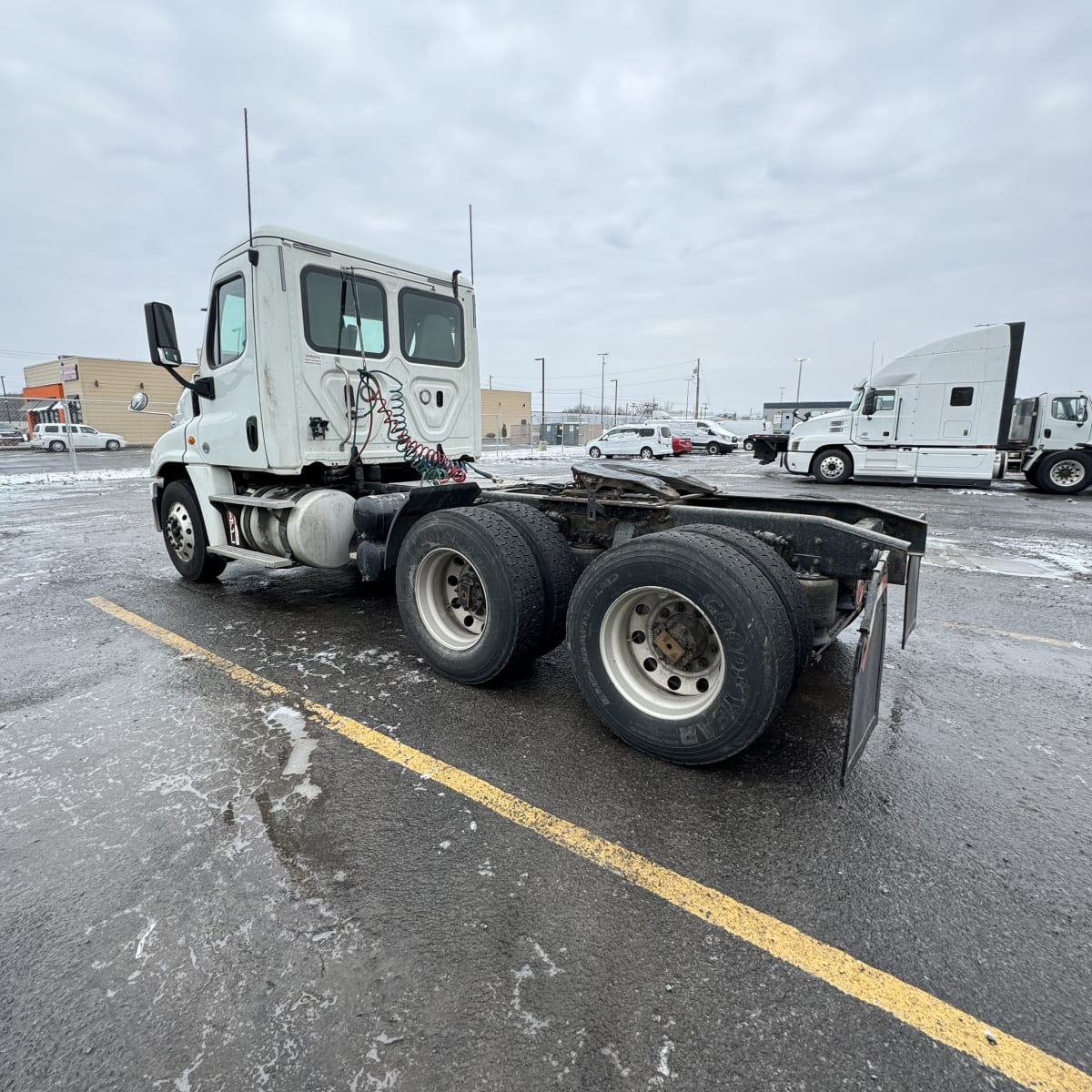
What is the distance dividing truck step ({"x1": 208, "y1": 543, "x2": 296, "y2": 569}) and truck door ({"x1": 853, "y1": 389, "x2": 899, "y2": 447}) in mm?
16484

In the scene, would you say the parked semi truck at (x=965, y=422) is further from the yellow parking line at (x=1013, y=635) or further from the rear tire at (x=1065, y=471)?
the yellow parking line at (x=1013, y=635)

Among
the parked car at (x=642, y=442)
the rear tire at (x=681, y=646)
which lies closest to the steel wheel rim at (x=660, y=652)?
the rear tire at (x=681, y=646)

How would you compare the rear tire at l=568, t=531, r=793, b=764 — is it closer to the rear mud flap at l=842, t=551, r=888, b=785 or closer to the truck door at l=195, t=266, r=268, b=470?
the rear mud flap at l=842, t=551, r=888, b=785

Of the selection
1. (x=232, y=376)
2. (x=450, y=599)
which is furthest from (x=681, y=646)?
(x=232, y=376)

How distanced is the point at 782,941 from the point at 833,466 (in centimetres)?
1796

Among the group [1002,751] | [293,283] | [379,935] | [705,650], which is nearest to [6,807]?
[379,935]

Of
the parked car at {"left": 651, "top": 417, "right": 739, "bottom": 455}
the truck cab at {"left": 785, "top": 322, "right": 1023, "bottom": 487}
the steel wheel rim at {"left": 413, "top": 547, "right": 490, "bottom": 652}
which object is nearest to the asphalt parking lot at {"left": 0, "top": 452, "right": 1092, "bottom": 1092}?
the steel wheel rim at {"left": 413, "top": 547, "right": 490, "bottom": 652}

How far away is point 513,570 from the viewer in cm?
342

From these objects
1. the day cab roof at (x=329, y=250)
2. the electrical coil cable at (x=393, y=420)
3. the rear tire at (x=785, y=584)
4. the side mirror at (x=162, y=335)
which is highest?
the day cab roof at (x=329, y=250)

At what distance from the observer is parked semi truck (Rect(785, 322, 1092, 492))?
601 inches

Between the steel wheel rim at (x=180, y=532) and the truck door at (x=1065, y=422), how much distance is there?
19.2m

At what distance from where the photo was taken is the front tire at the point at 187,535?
5863mm

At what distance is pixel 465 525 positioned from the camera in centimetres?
360

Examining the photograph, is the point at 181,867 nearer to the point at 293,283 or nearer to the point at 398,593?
the point at 398,593
